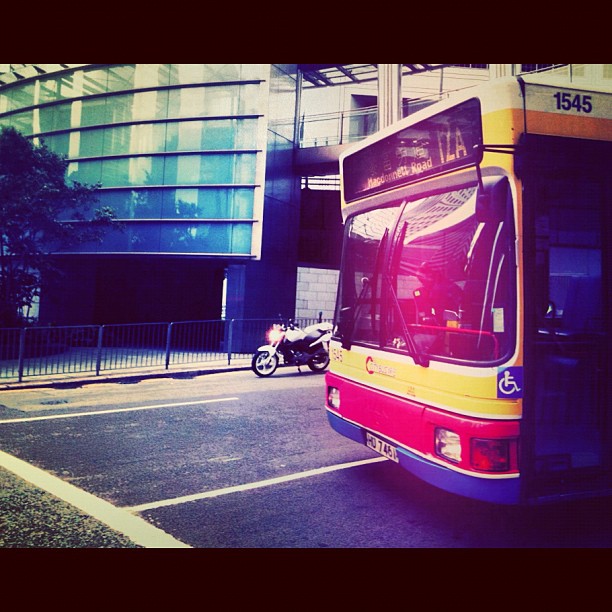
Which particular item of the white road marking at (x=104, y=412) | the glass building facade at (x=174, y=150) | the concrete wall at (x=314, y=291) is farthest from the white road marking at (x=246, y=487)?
the concrete wall at (x=314, y=291)

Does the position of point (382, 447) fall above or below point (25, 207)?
below

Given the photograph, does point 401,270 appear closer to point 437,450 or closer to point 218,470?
point 437,450

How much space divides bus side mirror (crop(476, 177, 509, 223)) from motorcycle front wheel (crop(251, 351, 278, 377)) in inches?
343

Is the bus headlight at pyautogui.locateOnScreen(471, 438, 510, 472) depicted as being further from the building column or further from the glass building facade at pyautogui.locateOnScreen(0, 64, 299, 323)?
the building column

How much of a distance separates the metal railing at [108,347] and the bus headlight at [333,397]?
707 cm

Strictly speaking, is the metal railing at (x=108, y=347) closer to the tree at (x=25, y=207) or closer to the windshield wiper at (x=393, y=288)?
the tree at (x=25, y=207)

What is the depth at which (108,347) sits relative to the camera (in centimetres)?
1130

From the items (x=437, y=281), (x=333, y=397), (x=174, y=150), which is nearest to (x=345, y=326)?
(x=333, y=397)

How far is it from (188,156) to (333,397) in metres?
14.3

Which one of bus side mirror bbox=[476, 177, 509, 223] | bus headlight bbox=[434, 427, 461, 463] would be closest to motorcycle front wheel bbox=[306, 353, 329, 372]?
bus headlight bbox=[434, 427, 461, 463]

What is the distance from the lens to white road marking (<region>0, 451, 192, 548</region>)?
357 cm

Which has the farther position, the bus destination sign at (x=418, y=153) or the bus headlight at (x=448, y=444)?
the bus destination sign at (x=418, y=153)

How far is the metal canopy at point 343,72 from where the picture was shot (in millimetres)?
19356

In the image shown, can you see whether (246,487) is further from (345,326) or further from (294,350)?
(294,350)
